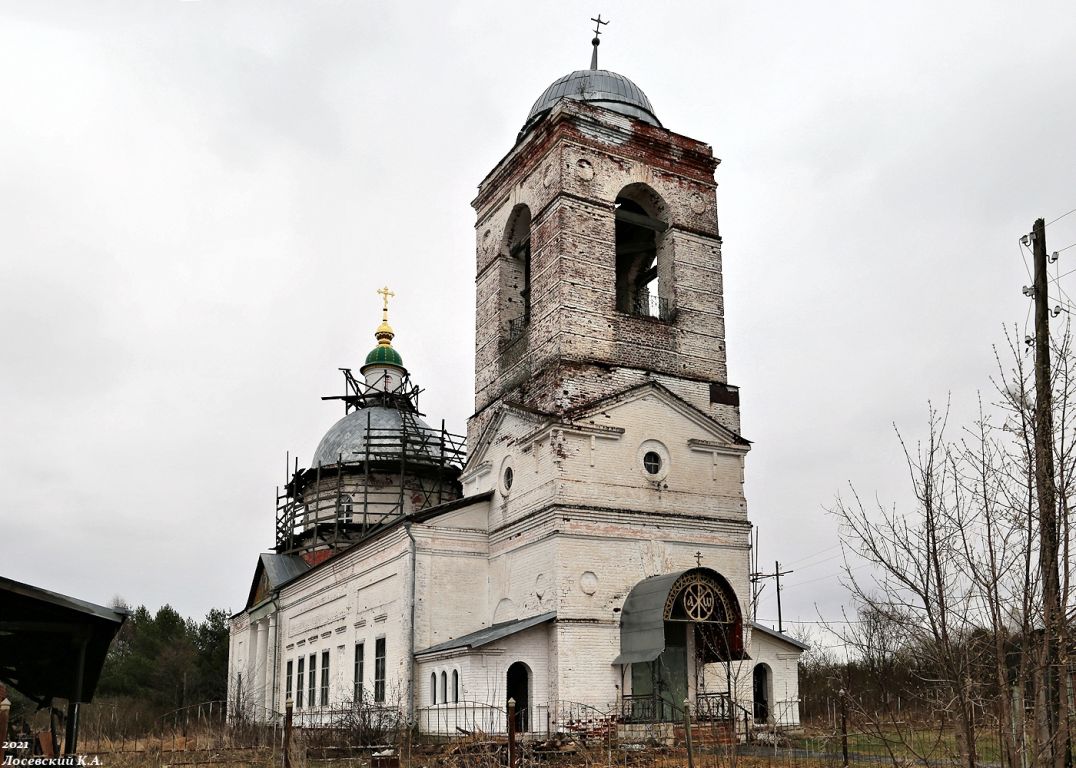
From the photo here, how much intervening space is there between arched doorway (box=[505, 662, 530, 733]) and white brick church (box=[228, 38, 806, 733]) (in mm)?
78

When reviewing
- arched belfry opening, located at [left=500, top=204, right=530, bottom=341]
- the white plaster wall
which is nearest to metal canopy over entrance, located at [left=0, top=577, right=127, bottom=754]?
the white plaster wall

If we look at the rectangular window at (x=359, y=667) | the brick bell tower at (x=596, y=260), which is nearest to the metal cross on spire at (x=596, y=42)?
the brick bell tower at (x=596, y=260)

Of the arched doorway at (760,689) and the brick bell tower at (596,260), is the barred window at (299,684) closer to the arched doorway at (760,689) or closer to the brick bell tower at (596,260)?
the brick bell tower at (596,260)

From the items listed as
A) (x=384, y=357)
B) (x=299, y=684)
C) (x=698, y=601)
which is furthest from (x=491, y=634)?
(x=384, y=357)

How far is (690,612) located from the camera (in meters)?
18.9

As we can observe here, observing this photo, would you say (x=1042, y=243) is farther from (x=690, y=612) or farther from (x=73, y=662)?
(x=73, y=662)

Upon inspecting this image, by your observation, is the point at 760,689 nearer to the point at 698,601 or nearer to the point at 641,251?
the point at 698,601

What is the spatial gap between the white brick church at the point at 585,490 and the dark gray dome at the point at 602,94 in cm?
7

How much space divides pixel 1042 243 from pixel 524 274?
572 inches

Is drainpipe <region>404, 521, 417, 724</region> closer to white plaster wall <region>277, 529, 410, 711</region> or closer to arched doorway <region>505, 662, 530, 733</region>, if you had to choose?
white plaster wall <region>277, 529, 410, 711</region>

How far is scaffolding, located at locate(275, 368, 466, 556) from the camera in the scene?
32531 millimetres

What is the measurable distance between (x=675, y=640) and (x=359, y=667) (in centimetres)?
859

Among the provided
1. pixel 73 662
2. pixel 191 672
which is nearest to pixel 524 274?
pixel 73 662

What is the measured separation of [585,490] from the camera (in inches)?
791
